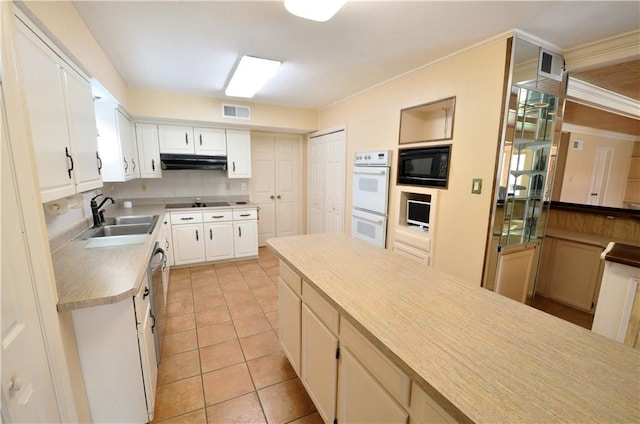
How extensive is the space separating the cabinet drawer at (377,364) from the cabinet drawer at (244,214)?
3.24 meters

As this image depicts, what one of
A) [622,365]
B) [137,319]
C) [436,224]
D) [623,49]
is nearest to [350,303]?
[622,365]

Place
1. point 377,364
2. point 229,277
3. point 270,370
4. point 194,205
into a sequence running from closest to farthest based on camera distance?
point 377,364 → point 270,370 → point 229,277 → point 194,205

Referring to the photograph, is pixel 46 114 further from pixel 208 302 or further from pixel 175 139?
pixel 175 139

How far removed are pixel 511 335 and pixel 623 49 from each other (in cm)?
236

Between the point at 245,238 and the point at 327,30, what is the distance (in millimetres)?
3133

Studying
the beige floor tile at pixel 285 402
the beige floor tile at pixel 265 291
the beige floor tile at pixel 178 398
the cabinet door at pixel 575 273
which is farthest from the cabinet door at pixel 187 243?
the cabinet door at pixel 575 273

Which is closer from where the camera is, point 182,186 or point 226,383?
point 226,383

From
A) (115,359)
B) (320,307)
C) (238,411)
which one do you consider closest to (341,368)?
(320,307)

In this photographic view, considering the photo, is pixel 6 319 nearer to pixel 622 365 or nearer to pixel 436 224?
pixel 622 365

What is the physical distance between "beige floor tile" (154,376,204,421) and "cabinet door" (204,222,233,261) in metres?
2.31

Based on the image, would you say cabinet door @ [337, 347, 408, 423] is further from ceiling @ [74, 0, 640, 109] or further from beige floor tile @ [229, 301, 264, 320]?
ceiling @ [74, 0, 640, 109]

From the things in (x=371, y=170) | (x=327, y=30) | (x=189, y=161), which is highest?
(x=327, y=30)

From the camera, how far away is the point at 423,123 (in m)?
2.87

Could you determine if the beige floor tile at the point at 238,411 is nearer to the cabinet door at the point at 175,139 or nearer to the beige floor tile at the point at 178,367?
the beige floor tile at the point at 178,367
